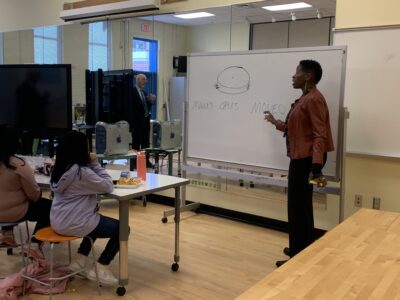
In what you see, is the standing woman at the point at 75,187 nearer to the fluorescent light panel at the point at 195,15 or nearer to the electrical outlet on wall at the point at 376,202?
the electrical outlet on wall at the point at 376,202

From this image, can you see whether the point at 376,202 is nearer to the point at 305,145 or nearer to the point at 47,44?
the point at 305,145

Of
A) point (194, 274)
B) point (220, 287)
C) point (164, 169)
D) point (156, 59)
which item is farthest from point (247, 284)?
point (156, 59)

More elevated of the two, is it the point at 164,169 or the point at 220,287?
the point at 164,169

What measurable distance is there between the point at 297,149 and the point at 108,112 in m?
2.48

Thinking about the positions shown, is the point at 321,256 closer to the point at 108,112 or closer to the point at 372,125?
the point at 372,125

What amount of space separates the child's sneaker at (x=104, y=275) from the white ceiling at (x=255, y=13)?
2674 mm

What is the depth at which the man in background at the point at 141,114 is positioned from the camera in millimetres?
4824

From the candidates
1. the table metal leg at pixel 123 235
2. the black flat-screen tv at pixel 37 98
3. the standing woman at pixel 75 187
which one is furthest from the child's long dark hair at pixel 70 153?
the black flat-screen tv at pixel 37 98

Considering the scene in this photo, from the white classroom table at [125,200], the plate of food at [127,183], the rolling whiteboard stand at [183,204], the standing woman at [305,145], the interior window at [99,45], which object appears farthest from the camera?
the interior window at [99,45]

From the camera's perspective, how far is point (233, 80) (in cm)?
411

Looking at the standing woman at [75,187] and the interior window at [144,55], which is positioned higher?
the interior window at [144,55]

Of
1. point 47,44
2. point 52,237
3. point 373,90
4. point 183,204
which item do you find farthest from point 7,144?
point 47,44

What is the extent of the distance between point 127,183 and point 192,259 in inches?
37.6

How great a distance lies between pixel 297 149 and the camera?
10.2ft
